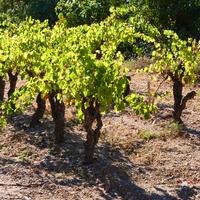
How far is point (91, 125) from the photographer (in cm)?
570

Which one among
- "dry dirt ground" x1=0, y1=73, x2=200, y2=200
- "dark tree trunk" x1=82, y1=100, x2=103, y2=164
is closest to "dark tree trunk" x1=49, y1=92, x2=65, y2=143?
"dry dirt ground" x1=0, y1=73, x2=200, y2=200

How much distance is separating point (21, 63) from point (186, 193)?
237 centimetres

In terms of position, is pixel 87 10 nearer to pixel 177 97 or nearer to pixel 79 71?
pixel 177 97

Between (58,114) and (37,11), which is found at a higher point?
(37,11)

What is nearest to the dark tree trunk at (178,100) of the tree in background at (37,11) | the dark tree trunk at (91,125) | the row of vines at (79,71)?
the row of vines at (79,71)

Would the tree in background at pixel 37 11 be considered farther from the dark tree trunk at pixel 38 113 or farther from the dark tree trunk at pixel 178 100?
the dark tree trunk at pixel 178 100

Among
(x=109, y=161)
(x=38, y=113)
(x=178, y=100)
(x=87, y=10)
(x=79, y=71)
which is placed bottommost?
(x=109, y=161)

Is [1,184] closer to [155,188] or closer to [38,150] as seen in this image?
→ [38,150]

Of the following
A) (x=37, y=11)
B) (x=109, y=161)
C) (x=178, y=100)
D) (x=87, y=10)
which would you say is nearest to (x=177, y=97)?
(x=178, y=100)

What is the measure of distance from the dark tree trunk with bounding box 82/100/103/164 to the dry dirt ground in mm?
160

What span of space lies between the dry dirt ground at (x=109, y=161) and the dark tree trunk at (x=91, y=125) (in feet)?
0.52

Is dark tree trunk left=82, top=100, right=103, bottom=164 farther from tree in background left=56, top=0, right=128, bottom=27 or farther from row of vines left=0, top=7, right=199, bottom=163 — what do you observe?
tree in background left=56, top=0, right=128, bottom=27

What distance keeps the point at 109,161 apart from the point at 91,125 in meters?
0.57

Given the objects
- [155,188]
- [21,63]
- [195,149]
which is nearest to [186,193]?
[155,188]
